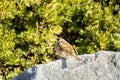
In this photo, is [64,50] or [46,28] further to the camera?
[46,28]

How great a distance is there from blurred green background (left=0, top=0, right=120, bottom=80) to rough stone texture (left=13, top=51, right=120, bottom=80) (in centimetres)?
107

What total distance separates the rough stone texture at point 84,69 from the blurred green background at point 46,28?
3.50ft

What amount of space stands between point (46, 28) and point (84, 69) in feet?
4.92

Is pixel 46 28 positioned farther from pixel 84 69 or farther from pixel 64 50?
pixel 84 69

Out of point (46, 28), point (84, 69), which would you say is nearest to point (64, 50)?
point (84, 69)

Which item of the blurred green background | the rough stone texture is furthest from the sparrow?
the blurred green background

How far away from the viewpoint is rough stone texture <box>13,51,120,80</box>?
5.86 metres

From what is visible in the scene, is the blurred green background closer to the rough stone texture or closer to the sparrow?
the sparrow

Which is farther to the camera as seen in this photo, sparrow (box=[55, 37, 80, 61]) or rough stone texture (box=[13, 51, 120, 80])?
sparrow (box=[55, 37, 80, 61])

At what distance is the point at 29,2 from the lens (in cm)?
712

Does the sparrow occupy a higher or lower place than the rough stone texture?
higher

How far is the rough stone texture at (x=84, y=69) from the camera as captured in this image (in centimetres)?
586

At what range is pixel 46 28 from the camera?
7.19 m

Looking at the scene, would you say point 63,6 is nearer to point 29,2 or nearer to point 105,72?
point 29,2
